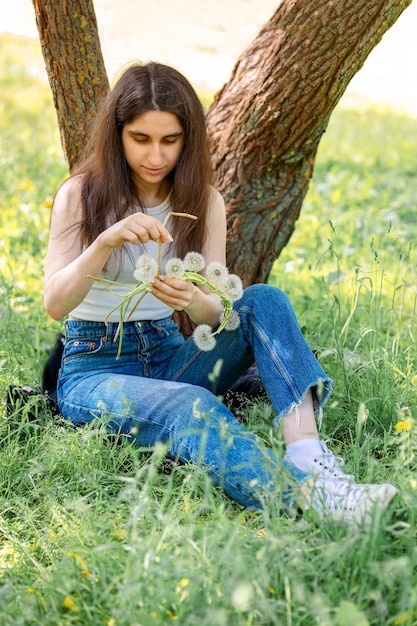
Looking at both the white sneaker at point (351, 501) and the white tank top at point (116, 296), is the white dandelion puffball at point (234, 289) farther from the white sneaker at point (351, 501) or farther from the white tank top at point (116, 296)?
the white sneaker at point (351, 501)

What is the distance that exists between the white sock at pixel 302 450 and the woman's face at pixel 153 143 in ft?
2.64

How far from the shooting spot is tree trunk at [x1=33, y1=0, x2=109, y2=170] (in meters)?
2.48

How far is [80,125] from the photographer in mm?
2621

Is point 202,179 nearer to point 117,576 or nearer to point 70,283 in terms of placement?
point 70,283

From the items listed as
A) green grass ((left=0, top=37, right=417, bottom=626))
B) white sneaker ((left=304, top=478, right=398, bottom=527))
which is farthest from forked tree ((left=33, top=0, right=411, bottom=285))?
white sneaker ((left=304, top=478, right=398, bottom=527))

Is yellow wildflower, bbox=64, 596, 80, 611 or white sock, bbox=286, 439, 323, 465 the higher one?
white sock, bbox=286, 439, 323, 465

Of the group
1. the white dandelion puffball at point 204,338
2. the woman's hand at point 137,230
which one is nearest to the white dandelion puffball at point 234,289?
the white dandelion puffball at point 204,338

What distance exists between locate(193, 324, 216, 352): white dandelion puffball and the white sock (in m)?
0.33

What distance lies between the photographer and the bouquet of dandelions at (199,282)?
6.20ft

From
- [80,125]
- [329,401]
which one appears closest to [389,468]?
[329,401]

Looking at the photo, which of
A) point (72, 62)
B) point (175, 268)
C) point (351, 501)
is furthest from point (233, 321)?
point (72, 62)

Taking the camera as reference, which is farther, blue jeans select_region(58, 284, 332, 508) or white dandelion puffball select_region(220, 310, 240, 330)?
white dandelion puffball select_region(220, 310, 240, 330)

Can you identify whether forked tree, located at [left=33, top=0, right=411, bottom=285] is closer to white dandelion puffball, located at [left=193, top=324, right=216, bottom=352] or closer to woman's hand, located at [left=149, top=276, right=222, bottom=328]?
woman's hand, located at [left=149, top=276, right=222, bottom=328]

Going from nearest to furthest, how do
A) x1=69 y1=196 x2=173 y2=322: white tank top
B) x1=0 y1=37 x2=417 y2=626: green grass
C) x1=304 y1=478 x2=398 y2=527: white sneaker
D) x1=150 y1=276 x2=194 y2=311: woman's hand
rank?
x1=0 y1=37 x2=417 y2=626: green grass → x1=304 y1=478 x2=398 y2=527: white sneaker → x1=150 y1=276 x2=194 y2=311: woman's hand → x1=69 y1=196 x2=173 y2=322: white tank top
